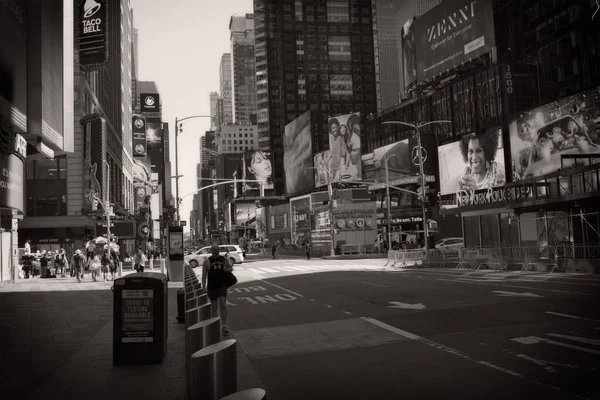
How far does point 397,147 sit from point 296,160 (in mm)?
38089

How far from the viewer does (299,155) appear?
122562 mm

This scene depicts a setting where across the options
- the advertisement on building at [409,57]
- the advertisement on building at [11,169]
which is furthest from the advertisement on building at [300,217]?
the advertisement on building at [11,169]

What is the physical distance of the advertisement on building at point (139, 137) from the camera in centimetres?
10975

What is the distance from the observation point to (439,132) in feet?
274

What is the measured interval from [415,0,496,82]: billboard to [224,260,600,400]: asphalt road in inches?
2245

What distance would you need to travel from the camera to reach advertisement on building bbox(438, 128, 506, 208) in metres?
61.6

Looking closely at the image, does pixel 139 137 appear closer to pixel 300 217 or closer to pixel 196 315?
pixel 300 217

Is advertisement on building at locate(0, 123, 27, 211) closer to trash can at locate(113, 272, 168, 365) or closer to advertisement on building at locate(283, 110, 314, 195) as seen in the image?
trash can at locate(113, 272, 168, 365)

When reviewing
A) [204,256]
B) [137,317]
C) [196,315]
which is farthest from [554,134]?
[196,315]

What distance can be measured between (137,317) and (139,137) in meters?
109

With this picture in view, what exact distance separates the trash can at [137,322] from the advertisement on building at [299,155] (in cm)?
10530

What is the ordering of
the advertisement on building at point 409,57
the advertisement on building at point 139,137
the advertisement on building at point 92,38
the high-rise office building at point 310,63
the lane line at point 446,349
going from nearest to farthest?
the lane line at point 446,349, the advertisement on building at point 92,38, the advertisement on building at point 409,57, the advertisement on building at point 139,137, the high-rise office building at point 310,63

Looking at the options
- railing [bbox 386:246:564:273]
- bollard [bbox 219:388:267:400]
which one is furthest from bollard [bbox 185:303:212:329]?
railing [bbox 386:246:564:273]

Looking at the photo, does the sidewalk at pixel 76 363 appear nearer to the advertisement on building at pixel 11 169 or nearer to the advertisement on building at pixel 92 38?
the advertisement on building at pixel 11 169
